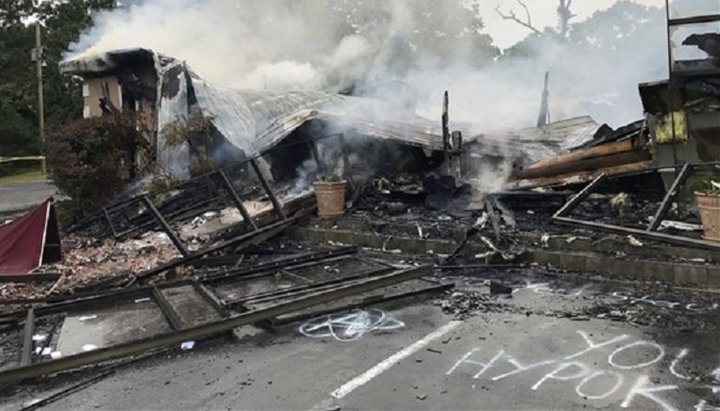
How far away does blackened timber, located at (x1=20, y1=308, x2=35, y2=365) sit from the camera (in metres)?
4.70

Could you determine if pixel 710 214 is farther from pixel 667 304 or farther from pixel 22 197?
pixel 22 197

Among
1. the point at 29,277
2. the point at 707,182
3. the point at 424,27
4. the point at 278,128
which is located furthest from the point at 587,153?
the point at 424,27

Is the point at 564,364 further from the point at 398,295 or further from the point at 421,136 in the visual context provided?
the point at 421,136

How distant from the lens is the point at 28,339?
5090 millimetres

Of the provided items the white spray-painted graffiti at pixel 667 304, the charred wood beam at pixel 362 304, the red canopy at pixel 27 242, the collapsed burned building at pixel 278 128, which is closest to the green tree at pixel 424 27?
the collapsed burned building at pixel 278 128

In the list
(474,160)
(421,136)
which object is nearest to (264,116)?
(421,136)

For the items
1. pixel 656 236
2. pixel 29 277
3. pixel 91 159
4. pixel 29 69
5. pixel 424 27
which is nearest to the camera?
pixel 656 236

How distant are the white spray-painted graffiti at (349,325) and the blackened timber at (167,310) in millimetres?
1139

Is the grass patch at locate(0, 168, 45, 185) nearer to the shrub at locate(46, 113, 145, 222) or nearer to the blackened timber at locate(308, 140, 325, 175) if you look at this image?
the shrub at locate(46, 113, 145, 222)

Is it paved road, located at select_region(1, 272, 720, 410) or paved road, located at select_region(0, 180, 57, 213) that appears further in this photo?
paved road, located at select_region(0, 180, 57, 213)

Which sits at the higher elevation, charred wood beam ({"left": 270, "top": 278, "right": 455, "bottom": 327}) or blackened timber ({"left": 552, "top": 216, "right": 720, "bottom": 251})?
blackened timber ({"left": 552, "top": 216, "right": 720, "bottom": 251})

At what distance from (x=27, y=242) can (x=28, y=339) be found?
4327 millimetres

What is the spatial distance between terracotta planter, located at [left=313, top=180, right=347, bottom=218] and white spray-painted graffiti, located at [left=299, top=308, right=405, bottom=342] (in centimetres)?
447

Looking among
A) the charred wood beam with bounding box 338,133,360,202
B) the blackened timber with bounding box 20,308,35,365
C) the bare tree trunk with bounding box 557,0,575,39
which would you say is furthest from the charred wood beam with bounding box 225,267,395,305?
the bare tree trunk with bounding box 557,0,575,39
